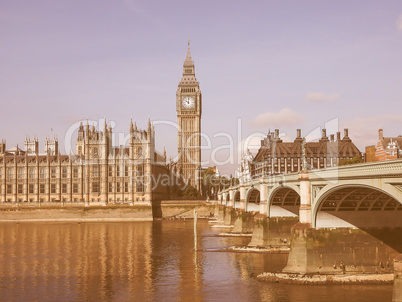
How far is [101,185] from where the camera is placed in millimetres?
139250

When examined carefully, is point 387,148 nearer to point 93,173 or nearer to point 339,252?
point 339,252

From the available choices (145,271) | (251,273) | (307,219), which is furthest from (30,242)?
(307,219)

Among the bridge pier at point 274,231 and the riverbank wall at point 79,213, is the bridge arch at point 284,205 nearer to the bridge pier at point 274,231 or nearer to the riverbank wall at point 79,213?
the bridge pier at point 274,231

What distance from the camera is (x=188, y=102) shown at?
175 meters

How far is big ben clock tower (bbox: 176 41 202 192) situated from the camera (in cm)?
16738

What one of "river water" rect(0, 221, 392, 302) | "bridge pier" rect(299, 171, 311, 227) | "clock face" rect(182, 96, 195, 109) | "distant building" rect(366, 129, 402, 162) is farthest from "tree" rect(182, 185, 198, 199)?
"bridge pier" rect(299, 171, 311, 227)

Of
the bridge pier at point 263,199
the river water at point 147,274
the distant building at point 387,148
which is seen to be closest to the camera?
the river water at point 147,274

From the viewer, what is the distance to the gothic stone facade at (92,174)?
13812 centimetres

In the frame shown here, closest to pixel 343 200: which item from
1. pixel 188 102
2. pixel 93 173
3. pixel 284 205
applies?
pixel 284 205

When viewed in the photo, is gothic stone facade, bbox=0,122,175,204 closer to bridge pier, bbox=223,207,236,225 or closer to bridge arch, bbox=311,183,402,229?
bridge pier, bbox=223,207,236,225

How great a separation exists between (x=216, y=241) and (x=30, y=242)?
26253mm

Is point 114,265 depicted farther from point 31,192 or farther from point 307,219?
point 31,192

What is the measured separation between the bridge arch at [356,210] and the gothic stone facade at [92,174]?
94771mm

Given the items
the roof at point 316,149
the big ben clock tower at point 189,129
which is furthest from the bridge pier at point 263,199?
the big ben clock tower at point 189,129
